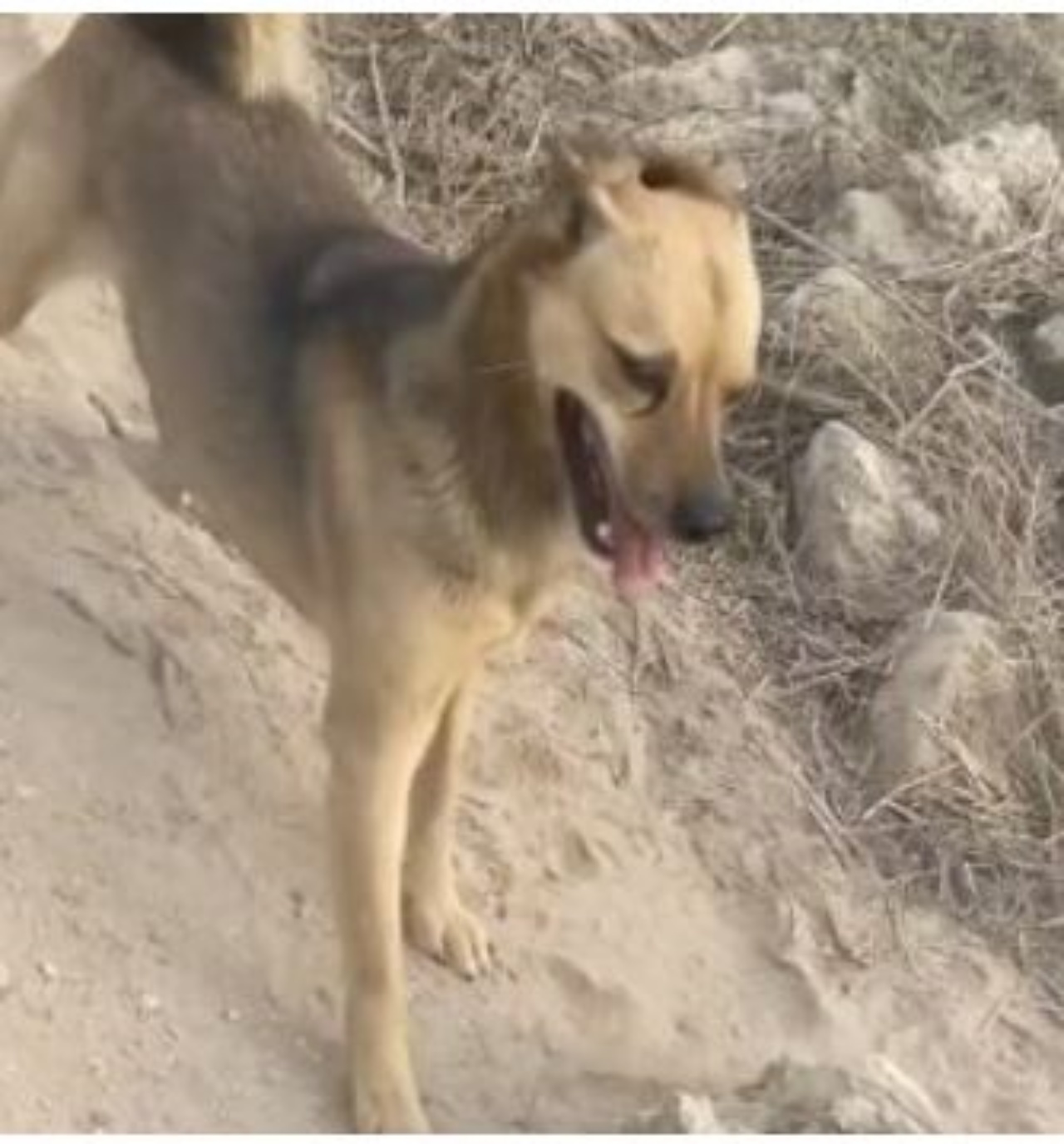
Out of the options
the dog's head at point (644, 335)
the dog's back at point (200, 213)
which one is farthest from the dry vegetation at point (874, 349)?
the dog's head at point (644, 335)

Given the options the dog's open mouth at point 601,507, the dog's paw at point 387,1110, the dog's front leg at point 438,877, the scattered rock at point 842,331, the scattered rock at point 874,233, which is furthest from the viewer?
the scattered rock at point 874,233

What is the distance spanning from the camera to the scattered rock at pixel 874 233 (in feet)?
19.4

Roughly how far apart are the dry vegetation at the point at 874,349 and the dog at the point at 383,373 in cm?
83

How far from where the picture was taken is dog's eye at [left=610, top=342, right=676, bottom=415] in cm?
332

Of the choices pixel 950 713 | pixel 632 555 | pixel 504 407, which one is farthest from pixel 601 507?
pixel 950 713

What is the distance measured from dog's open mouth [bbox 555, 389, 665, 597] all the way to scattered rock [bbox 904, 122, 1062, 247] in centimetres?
266

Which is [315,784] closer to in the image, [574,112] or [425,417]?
[425,417]

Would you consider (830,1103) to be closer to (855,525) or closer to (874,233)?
(855,525)

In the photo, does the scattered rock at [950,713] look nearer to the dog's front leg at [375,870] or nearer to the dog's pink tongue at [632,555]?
the dog's front leg at [375,870]

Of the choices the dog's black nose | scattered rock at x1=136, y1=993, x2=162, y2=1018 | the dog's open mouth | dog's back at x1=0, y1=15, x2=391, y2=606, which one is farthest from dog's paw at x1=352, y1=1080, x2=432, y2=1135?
the dog's black nose

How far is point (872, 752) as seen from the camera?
504 centimetres

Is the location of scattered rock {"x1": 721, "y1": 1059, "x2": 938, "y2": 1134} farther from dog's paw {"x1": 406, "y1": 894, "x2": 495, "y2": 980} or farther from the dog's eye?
the dog's eye

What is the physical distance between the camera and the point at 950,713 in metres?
4.99

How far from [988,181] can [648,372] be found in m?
2.99
